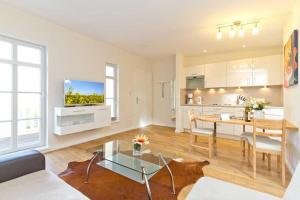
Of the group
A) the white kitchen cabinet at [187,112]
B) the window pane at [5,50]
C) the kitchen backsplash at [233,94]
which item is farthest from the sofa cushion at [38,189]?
the kitchen backsplash at [233,94]

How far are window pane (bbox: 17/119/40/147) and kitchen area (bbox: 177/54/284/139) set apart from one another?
3874mm

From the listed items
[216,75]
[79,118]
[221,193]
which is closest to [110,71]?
[79,118]

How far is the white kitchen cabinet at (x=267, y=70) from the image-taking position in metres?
4.01

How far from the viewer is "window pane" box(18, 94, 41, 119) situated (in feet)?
9.87

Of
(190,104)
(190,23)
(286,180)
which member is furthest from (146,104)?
(286,180)

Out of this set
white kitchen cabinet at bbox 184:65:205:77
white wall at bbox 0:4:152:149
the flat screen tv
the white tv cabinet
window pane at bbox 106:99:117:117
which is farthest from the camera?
white kitchen cabinet at bbox 184:65:205:77

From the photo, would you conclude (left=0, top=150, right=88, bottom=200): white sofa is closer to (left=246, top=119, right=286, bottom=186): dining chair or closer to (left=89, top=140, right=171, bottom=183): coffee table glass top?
(left=89, top=140, right=171, bottom=183): coffee table glass top

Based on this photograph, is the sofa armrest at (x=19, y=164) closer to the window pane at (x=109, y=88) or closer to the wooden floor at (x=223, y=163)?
the wooden floor at (x=223, y=163)

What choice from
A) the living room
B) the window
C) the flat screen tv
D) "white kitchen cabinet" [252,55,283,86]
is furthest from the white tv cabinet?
"white kitchen cabinet" [252,55,283,86]

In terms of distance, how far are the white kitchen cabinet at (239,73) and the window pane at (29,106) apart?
4822 mm

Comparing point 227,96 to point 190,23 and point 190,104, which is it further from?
point 190,23

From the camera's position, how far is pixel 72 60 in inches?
146

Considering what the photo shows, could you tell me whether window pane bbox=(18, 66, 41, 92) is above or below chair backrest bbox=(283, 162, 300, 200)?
above

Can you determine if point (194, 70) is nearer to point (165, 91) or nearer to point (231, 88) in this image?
point (231, 88)
